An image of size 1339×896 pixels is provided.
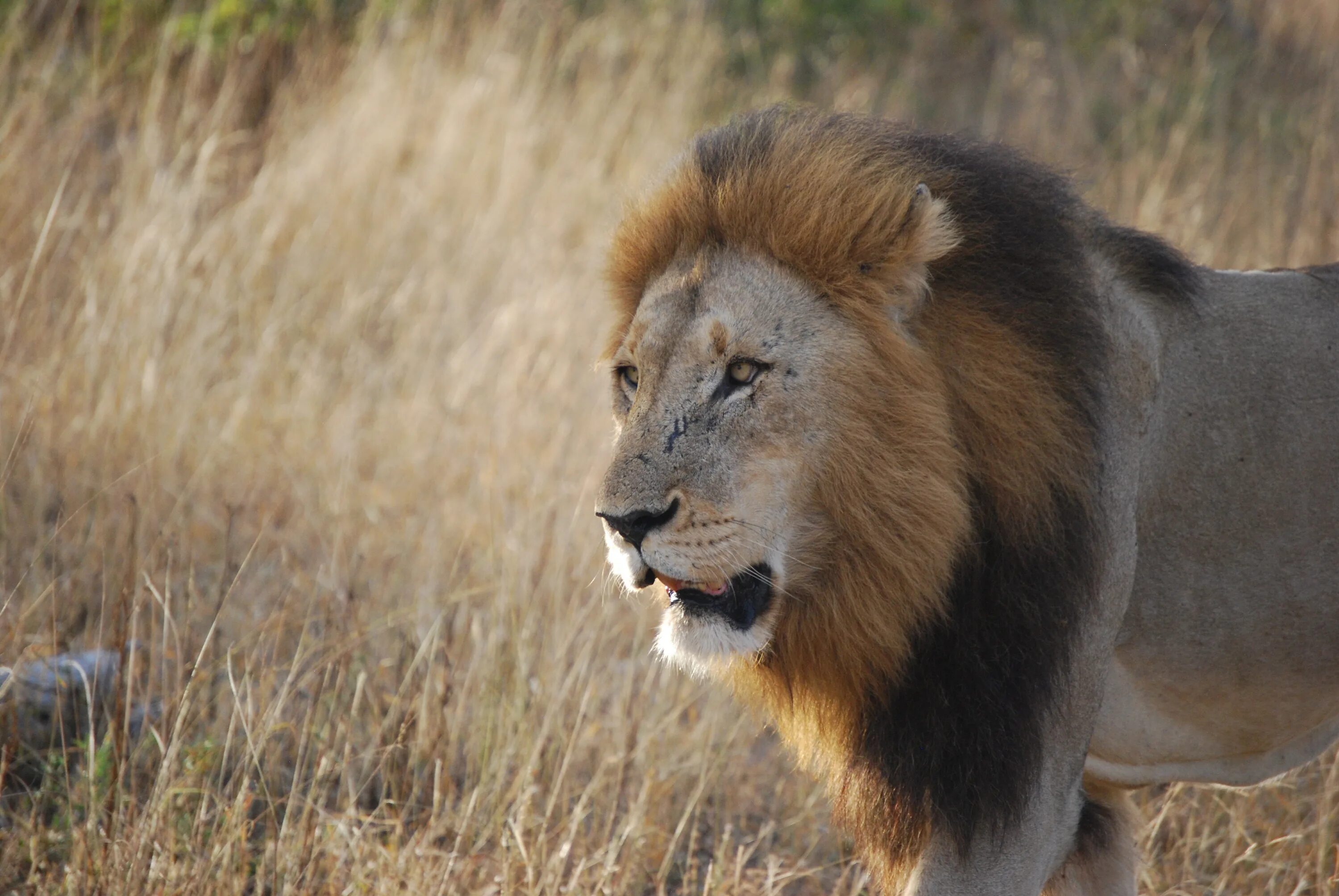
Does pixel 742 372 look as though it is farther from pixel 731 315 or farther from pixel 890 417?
pixel 890 417

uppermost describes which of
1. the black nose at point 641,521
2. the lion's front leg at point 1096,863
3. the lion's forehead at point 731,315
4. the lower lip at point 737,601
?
the lion's forehead at point 731,315

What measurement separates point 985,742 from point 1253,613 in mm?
784

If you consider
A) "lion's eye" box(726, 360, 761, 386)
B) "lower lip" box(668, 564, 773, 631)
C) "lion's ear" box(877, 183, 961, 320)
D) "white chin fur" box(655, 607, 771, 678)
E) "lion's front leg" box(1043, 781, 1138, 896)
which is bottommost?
"lion's front leg" box(1043, 781, 1138, 896)

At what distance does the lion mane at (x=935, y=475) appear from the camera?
255 centimetres

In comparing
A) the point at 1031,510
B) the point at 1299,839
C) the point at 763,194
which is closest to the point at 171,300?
the point at 763,194

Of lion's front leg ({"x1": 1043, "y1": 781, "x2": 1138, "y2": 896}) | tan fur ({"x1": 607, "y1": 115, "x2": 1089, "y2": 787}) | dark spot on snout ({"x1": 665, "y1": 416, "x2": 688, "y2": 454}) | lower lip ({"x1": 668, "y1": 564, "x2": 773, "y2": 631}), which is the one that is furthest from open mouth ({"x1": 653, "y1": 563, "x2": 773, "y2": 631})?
lion's front leg ({"x1": 1043, "y1": 781, "x2": 1138, "y2": 896})

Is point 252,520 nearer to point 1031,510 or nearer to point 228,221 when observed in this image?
point 228,221

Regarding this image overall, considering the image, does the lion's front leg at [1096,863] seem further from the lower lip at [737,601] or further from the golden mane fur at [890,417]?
the lower lip at [737,601]

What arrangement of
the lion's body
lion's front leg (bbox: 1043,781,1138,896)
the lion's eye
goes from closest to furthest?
the lion's eye, the lion's body, lion's front leg (bbox: 1043,781,1138,896)

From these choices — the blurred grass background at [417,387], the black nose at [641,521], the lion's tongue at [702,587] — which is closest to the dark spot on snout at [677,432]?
the black nose at [641,521]

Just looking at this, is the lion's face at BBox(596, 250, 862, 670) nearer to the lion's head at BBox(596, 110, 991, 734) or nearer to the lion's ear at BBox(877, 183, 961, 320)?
the lion's head at BBox(596, 110, 991, 734)

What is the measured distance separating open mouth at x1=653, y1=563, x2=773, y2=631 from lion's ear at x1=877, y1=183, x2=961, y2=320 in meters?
0.65

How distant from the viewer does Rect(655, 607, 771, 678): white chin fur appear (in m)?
2.54

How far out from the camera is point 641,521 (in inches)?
97.7
